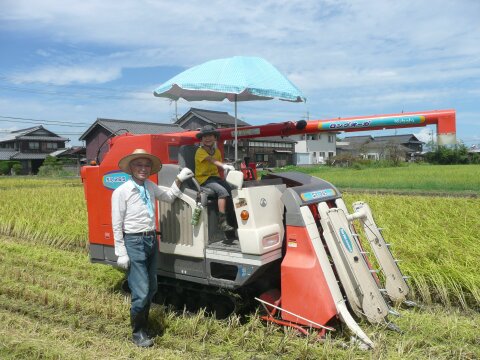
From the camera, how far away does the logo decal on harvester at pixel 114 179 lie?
4.93 metres

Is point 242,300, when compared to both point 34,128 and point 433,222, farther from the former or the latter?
point 34,128

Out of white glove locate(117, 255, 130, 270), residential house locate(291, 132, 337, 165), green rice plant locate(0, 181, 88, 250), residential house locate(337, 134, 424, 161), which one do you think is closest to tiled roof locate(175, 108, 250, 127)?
residential house locate(291, 132, 337, 165)

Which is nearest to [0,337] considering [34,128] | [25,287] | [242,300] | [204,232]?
[25,287]

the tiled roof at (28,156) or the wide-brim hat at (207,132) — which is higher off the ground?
the tiled roof at (28,156)

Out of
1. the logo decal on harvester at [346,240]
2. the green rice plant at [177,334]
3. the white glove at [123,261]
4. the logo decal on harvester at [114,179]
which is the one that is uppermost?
the logo decal on harvester at [114,179]

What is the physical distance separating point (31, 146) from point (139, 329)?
56322mm

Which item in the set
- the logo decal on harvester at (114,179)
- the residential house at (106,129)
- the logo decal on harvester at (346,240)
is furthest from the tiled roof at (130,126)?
the logo decal on harvester at (346,240)

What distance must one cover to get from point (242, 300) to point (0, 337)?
236cm

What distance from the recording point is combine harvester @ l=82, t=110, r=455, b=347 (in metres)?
3.93

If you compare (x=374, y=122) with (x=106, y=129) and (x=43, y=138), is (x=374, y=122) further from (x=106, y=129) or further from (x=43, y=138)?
(x=43, y=138)

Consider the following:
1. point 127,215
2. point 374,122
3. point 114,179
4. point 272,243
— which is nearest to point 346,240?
point 272,243

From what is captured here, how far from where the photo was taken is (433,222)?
760cm

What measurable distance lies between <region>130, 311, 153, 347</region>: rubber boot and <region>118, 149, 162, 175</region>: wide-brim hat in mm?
1437

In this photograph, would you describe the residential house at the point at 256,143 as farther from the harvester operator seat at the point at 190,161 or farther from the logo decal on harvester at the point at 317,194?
the logo decal on harvester at the point at 317,194
